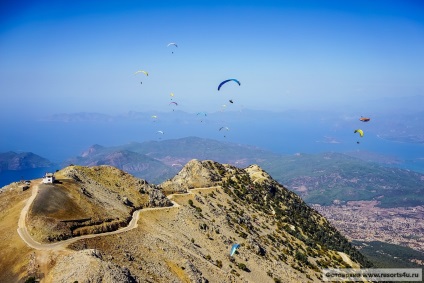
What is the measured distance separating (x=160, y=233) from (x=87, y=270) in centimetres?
2644

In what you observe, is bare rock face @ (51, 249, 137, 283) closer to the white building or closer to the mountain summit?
the mountain summit

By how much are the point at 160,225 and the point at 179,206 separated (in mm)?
13343

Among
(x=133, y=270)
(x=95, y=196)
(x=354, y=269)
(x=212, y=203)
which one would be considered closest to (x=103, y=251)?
(x=133, y=270)

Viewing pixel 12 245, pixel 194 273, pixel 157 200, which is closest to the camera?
pixel 12 245

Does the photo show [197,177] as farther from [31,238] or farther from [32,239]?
[32,239]

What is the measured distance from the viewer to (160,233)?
212ft

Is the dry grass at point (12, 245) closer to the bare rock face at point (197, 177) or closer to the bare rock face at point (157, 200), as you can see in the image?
the bare rock face at point (157, 200)

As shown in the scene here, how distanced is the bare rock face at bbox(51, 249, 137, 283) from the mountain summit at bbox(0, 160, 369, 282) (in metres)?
0.13

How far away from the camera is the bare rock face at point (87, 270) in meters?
38.0

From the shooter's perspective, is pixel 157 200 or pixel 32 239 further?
pixel 157 200

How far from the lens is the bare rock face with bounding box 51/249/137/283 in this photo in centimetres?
3803

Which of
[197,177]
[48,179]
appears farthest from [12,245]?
[197,177]

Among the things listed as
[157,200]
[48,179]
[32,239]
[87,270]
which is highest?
[48,179]

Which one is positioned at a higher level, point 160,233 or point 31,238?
point 31,238
